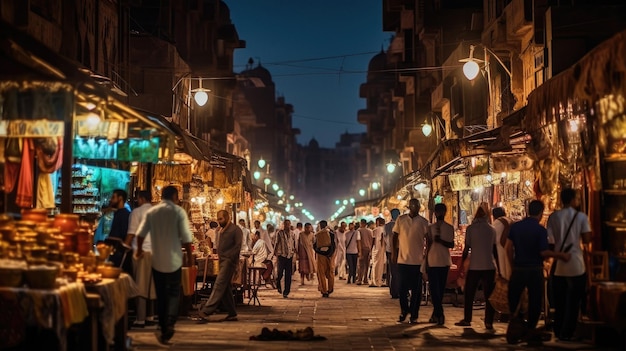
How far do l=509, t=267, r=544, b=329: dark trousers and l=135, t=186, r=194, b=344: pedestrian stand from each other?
4565 millimetres

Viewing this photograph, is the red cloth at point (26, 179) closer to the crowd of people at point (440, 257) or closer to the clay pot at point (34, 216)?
the crowd of people at point (440, 257)

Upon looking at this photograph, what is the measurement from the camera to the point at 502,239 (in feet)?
49.7

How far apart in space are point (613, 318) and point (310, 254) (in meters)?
16.5

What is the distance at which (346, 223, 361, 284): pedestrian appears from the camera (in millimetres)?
31609

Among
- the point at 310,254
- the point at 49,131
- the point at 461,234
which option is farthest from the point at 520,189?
the point at 49,131

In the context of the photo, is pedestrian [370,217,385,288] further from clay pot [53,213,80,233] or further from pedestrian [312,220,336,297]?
clay pot [53,213,80,233]

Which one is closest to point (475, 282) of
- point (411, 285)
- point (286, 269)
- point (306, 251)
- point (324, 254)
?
point (411, 285)

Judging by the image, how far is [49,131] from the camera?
12789 millimetres

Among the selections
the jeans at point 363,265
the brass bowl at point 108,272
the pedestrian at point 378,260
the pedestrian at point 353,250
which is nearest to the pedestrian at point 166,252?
the brass bowl at point 108,272

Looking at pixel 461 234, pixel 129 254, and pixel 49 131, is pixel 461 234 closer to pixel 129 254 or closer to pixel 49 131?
pixel 129 254

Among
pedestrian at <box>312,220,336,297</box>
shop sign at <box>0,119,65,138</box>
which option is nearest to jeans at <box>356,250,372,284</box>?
pedestrian at <box>312,220,336,297</box>

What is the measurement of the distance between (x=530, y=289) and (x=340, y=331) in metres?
3.01

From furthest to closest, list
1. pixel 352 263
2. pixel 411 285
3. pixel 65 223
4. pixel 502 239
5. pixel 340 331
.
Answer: pixel 352 263 → pixel 411 285 → pixel 502 239 → pixel 340 331 → pixel 65 223

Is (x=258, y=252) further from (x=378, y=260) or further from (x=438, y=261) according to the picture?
(x=438, y=261)
